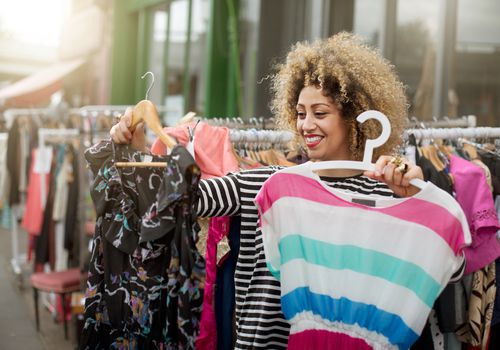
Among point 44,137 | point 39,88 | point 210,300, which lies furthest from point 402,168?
point 39,88

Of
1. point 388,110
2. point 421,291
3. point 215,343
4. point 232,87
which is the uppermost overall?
point 232,87

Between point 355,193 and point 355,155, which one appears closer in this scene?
point 355,193

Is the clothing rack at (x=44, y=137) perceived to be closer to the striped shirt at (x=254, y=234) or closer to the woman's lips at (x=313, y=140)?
the striped shirt at (x=254, y=234)

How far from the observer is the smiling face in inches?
74.7

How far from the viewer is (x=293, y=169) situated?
185 cm

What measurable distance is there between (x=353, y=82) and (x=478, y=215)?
0.83 metres

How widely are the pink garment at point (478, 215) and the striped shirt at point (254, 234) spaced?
61 cm

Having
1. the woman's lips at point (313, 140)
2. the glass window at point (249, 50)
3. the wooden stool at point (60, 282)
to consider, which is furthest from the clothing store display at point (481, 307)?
the glass window at point (249, 50)

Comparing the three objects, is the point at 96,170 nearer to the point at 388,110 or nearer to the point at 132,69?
the point at 388,110

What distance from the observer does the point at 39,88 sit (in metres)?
9.75

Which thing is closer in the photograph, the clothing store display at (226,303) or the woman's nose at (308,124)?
the woman's nose at (308,124)

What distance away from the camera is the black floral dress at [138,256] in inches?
69.3

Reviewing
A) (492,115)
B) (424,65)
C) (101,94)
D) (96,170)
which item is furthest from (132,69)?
(96,170)

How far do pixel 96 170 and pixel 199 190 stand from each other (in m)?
0.37
